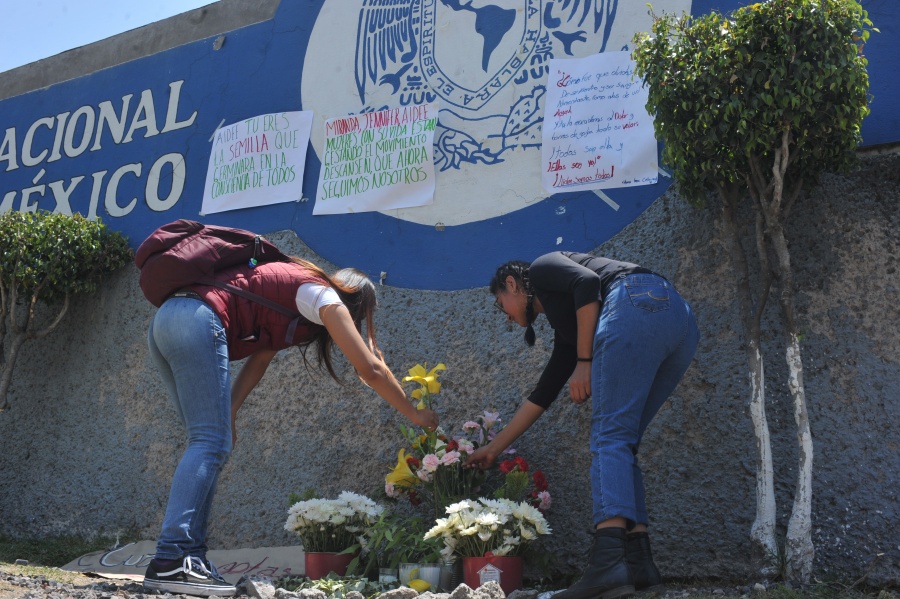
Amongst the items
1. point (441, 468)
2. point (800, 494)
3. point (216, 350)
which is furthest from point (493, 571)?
point (216, 350)

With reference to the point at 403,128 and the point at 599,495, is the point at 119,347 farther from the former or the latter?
the point at 599,495

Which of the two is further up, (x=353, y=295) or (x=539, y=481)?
(x=353, y=295)

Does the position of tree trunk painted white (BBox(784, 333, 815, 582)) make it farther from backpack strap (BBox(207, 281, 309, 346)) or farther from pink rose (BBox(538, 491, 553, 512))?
backpack strap (BBox(207, 281, 309, 346))

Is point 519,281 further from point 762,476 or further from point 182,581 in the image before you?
point 182,581

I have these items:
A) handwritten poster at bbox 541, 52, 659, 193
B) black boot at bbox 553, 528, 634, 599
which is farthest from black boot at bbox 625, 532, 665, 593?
handwritten poster at bbox 541, 52, 659, 193

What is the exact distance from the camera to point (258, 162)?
19.1 feet

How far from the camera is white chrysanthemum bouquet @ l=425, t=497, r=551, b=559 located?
11.7ft

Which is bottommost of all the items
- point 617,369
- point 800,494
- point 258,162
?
point 800,494

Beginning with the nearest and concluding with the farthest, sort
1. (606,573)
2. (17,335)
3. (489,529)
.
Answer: (606,573), (489,529), (17,335)

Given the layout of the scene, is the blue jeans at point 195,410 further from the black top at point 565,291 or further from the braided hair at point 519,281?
the black top at point 565,291

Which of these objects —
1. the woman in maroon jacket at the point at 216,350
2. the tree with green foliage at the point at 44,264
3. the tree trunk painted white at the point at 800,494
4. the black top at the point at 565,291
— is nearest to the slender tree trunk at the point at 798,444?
the tree trunk painted white at the point at 800,494

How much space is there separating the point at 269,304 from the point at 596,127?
6.34 feet

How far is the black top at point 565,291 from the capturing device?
3393 millimetres

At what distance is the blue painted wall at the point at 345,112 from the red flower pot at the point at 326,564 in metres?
1.55
